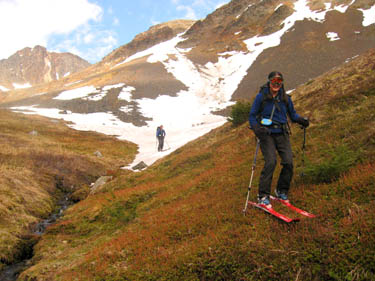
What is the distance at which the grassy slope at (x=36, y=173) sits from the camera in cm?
1171

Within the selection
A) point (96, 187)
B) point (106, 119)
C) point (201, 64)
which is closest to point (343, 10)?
point (201, 64)

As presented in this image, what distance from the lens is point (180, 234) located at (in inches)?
257

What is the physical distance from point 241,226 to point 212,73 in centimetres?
8891

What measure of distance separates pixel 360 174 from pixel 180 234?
15.5 feet

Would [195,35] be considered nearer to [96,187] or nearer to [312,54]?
[312,54]

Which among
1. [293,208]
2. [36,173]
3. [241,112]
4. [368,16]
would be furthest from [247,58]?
[293,208]

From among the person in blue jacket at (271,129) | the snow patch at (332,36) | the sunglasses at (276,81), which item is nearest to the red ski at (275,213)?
the person in blue jacket at (271,129)

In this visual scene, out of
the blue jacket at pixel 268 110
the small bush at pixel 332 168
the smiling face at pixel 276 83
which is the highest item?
the smiling face at pixel 276 83

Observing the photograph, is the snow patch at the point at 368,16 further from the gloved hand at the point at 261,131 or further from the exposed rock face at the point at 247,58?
the gloved hand at the point at 261,131

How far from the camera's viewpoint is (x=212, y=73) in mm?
90188

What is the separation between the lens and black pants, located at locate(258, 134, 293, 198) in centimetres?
598

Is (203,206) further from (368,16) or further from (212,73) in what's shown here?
(368,16)

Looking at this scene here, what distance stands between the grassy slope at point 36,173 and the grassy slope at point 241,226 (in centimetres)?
178

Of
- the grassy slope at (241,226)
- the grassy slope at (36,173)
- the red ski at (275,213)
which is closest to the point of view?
the grassy slope at (241,226)
